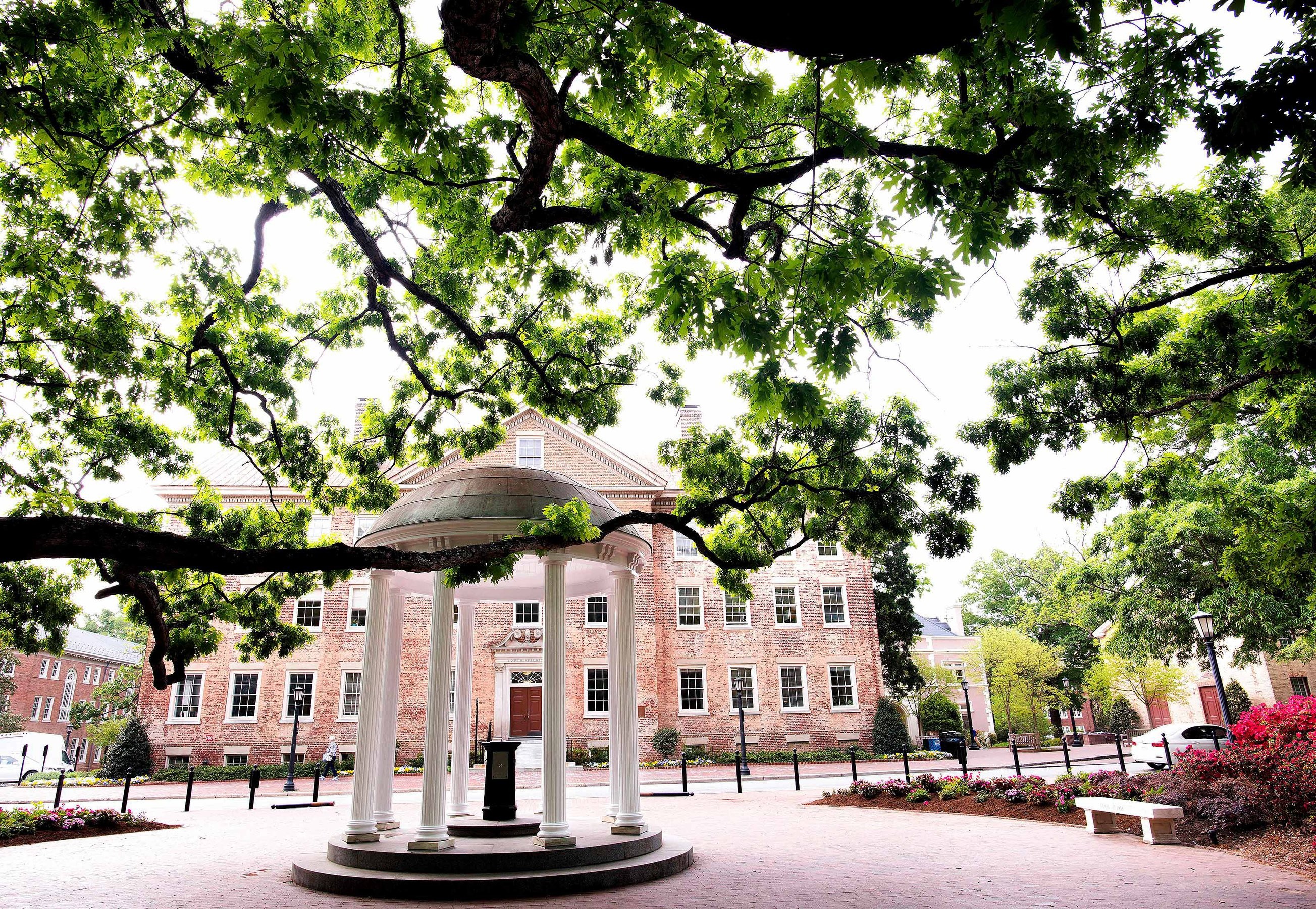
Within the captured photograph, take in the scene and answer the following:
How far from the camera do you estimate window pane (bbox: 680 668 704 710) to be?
32406 millimetres

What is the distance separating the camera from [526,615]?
32.3m

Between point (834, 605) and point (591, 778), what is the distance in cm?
1402

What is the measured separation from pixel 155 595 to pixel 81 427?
7.92 metres

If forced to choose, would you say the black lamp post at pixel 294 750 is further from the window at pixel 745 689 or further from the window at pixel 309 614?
the window at pixel 745 689

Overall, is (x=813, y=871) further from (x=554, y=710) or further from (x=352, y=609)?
(x=352, y=609)

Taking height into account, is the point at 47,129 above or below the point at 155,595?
above

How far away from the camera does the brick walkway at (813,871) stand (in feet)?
24.2

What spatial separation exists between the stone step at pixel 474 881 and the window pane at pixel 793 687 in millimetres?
25268

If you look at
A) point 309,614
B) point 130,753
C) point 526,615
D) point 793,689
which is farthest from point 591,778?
point 130,753

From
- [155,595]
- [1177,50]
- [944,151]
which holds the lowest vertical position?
[155,595]

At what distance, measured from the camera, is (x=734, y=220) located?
7.41 metres

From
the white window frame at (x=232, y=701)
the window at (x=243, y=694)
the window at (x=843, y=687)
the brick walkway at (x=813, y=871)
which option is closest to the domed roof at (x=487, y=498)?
the brick walkway at (x=813, y=871)

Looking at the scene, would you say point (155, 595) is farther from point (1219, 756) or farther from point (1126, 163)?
point (1219, 756)

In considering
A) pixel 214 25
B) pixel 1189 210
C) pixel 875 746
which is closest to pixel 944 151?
pixel 1189 210
